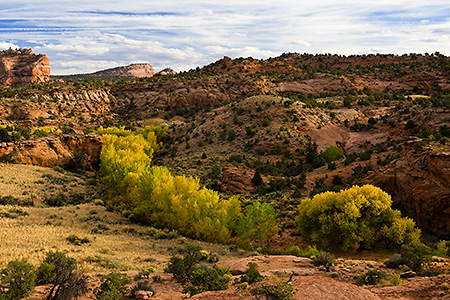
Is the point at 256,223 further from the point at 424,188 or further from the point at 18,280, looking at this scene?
the point at 18,280

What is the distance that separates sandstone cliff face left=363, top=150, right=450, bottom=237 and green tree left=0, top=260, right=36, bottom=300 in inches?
1053

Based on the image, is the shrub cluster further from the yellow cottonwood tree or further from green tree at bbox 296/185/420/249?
green tree at bbox 296/185/420/249

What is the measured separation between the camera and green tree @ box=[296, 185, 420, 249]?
25688 millimetres

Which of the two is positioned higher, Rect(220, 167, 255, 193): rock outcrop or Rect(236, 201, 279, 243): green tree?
Rect(220, 167, 255, 193): rock outcrop

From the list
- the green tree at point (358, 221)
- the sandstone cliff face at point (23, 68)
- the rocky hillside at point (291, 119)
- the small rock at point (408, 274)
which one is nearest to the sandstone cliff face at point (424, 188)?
the rocky hillside at point (291, 119)

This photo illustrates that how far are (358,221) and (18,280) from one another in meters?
21.7

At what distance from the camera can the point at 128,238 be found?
26203 mm

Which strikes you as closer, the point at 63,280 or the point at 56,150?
the point at 63,280

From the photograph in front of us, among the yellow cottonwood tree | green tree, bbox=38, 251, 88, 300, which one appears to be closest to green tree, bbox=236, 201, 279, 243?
the yellow cottonwood tree

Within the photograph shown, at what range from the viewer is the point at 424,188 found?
28.5 metres

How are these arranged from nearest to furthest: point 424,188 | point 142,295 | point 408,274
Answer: point 142,295, point 408,274, point 424,188

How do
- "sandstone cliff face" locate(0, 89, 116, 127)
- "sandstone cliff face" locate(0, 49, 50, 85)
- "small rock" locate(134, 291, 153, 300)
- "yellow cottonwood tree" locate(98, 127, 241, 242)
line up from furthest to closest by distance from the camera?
"sandstone cliff face" locate(0, 49, 50, 85) < "sandstone cliff face" locate(0, 89, 116, 127) < "yellow cottonwood tree" locate(98, 127, 241, 242) < "small rock" locate(134, 291, 153, 300)

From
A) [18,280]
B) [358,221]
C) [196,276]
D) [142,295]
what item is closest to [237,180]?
[358,221]

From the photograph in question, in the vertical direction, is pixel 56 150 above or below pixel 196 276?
above
